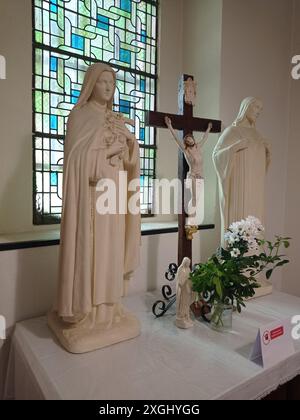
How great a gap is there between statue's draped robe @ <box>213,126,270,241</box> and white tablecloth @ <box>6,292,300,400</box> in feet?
2.54

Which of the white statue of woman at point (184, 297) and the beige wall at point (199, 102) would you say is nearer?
the white statue of woman at point (184, 297)

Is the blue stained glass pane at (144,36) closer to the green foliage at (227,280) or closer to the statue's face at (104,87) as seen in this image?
the statue's face at (104,87)

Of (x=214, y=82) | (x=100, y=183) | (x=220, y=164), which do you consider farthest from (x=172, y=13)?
(x=100, y=183)

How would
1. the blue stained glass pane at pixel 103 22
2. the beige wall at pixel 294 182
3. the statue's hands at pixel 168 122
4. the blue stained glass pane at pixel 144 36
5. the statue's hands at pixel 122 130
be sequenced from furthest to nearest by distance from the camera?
the beige wall at pixel 294 182 < the blue stained glass pane at pixel 144 36 < the blue stained glass pane at pixel 103 22 < the statue's hands at pixel 168 122 < the statue's hands at pixel 122 130

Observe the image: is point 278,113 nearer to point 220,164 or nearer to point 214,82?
point 214,82

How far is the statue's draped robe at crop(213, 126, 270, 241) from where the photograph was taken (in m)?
2.12

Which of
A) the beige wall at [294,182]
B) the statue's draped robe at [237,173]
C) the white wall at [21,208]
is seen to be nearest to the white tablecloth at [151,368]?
the white wall at [21,208]

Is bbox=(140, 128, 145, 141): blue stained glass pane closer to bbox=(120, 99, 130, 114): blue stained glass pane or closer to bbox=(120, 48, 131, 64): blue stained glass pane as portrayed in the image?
bbox=(120, 99, 130, 114): blue stained glass pane

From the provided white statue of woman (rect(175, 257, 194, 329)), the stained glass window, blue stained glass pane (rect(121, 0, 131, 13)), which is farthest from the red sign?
blue stained glass pane (rect(121, 0, 131, 13))

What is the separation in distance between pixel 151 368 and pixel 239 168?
142cm

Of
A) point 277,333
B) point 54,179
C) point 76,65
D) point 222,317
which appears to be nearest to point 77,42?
point 76,65

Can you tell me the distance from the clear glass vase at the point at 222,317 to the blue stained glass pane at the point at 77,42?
6.97 feet

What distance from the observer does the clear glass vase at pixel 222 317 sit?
1646 mm
